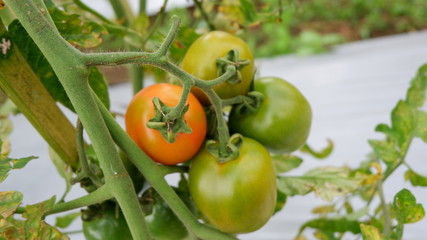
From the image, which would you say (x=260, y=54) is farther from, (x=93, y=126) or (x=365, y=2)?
(x=93, y=126)

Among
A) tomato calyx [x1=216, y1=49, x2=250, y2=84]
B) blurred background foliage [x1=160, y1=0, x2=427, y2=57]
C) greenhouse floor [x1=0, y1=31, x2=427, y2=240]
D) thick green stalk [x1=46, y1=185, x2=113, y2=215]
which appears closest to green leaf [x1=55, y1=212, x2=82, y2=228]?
greenhouse floor [x1=0, y1=31, x2=427, y2=240]

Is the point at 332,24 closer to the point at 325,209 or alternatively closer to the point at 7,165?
the point at 325,209

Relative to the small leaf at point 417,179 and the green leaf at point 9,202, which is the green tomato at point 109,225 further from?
the small leaf at point 417,179

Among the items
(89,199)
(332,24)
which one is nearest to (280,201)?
(89,199)

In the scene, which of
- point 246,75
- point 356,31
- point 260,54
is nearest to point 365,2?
point 356,31

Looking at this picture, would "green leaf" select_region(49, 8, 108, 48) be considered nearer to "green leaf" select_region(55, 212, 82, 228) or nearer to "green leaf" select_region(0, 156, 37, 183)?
"green leaf" select_region(0, 156, 37, 183)
